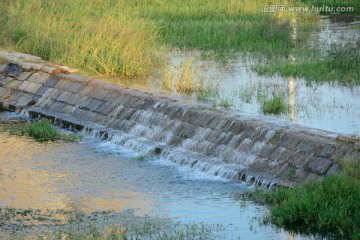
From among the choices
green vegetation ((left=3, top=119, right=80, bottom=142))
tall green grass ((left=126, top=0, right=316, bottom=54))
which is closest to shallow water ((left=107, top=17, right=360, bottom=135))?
tall green grass ((left=126, top=0, right=316, bottom=54))

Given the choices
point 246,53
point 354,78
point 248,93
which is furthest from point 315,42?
point 248,93

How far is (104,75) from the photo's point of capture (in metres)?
18.6

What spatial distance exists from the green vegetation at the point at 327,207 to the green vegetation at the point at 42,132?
17.6 ft

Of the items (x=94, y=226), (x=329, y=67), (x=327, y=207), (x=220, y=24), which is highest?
(x=327, y=207)

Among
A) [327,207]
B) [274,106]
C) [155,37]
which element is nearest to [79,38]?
[155,37]

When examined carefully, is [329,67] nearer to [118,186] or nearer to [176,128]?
[176,128]

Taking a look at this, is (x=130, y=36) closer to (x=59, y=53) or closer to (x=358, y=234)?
(x=59, y=53)

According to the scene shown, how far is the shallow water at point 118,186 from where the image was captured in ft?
34.5

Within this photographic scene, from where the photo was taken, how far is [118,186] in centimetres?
1189

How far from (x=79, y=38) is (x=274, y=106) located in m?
5.56

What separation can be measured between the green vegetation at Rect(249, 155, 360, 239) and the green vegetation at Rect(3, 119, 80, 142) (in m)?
5.36

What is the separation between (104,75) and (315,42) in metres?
5.66

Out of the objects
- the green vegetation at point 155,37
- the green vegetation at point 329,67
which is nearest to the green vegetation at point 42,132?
the green vegetation at point 155,37

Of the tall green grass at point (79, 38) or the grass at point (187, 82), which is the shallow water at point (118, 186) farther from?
the tall green grass at point (79, 38)
